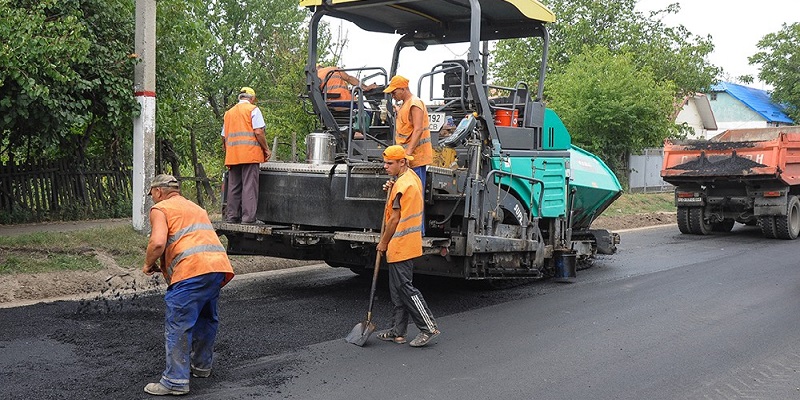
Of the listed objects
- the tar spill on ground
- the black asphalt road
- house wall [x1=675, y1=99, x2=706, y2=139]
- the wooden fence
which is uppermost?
house wall [x1=675, y1=99, x2=706, y2=139]

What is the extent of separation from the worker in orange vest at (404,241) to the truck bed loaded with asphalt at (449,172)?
66cm

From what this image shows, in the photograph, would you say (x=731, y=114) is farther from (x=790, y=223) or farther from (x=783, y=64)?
(x=790, y=223)

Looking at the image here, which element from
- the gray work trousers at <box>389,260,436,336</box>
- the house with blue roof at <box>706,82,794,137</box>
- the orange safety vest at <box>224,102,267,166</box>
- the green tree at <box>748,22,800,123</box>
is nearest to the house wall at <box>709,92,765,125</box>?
the house with blue roof at <box>706,82,794,137</box>

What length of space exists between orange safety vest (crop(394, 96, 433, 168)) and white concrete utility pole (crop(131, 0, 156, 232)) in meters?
4.42

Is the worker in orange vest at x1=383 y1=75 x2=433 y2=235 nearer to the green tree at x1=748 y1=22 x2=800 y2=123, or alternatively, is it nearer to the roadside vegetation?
the roadside vegetation

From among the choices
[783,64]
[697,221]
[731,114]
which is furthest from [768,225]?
[731,114]

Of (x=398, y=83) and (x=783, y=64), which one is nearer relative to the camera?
(x=398, y=83)

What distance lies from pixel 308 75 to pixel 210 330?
393 centimetres

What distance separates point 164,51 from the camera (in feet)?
38.3

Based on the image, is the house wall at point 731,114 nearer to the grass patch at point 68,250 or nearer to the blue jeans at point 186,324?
the grass patch at point 68,250

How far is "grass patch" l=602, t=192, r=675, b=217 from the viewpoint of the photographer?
19.3 m

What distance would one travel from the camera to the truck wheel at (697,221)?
1498 cm

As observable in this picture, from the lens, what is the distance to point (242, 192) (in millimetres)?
7824

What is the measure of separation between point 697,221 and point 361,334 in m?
10.8
